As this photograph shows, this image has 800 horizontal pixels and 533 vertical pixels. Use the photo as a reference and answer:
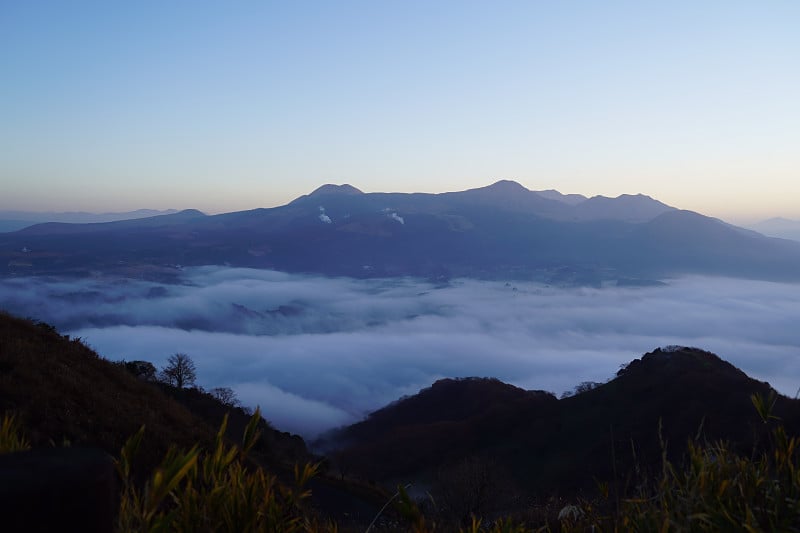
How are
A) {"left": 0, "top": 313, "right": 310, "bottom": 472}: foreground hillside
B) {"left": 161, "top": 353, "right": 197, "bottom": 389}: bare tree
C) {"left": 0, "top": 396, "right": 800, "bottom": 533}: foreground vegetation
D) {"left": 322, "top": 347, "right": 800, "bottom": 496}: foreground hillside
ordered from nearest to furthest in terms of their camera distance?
1. {"left": 0, "top": 396, "right": 800, "bottom": 533}: foreground vegetation
2. {"left": 0, "top": 313, "right": 310, "bottom": 472}: foreground hillside
3. {"left": 161, "top": 353, "right": 197, "bottom": 389}: bare tree
4. {"left": 322, "top": 347, "right": 800, "bottom": 496}: foreground hillside

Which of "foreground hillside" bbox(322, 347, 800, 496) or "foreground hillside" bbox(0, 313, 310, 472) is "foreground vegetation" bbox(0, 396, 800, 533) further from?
"foreground hillside" bbox(322, 347, 800, 496)

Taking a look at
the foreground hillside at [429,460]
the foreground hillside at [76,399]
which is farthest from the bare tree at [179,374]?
the foreground hillside at [76,399]

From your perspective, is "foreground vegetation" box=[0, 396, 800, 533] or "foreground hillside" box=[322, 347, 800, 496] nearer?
"foreground vegetation" box=[0, 396, 800, 533]

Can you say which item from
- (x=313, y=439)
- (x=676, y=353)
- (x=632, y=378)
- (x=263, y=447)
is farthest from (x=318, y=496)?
(x=313, y=439)

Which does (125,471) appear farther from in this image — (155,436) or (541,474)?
(541,474)

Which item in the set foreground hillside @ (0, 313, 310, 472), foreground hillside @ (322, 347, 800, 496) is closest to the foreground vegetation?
foreground hillside @ (0, 313, 310, 472)

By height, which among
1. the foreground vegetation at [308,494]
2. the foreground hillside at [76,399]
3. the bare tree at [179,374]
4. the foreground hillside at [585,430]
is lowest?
the foreground hillside at [585,430]

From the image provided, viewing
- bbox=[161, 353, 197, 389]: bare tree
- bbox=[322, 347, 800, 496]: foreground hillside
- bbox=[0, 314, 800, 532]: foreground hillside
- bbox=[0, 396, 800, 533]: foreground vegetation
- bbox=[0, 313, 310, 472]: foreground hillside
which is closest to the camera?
bbox=[0, 396, 800, 533]: foreground vegetation

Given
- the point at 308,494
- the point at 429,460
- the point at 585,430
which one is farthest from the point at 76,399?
the point at 429,460

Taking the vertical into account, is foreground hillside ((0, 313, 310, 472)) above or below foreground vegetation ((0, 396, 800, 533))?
below

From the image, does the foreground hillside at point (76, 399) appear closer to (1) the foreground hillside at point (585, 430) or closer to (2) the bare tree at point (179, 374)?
(2) the bare tree at point (179, 374)

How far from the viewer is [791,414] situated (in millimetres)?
57531

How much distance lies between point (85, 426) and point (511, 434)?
92.9m

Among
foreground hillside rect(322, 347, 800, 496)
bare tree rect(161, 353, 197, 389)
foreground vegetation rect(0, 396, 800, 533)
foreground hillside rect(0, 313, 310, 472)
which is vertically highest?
foreground vegetation rect(0, 396, 800, 533)
